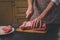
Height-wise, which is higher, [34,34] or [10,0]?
[10,0]

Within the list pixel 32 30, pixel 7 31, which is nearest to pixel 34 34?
pixel 32 30

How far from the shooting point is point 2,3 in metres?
1.95

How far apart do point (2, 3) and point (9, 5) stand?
8cm

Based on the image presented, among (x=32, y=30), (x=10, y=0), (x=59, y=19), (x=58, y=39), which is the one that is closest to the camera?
(x=58, y=39)

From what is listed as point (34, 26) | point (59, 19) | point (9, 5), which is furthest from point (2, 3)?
point (34, 26)

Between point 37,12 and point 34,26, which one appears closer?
point 34,26

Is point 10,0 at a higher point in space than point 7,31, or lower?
higher

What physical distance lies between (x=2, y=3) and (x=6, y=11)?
3.9 inches

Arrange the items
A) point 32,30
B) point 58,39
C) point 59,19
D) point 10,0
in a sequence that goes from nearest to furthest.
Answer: point 58,39
point 32,30
point 59,19
point 10,0

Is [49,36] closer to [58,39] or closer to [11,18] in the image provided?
[58,39]

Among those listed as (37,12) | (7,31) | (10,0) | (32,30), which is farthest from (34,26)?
(10,0)

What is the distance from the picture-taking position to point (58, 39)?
0.92m

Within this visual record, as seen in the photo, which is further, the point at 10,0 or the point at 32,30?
the point at 10,0

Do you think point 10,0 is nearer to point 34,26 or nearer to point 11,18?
point 11,18
